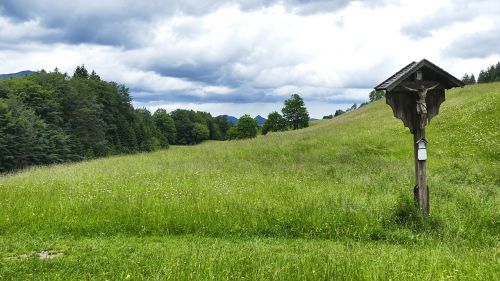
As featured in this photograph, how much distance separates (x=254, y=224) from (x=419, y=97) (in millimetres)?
5680

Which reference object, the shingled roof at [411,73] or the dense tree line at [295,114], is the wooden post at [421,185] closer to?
the shingled roof at [411,73]

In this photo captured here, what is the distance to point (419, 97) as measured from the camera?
10562mm

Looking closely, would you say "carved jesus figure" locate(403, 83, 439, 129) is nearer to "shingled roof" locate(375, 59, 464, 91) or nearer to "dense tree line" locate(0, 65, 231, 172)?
"shingled roof" locate(375, 59, 464, 91)

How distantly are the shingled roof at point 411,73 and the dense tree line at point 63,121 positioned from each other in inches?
2074

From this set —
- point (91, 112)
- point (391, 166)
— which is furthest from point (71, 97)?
point (391, 166)

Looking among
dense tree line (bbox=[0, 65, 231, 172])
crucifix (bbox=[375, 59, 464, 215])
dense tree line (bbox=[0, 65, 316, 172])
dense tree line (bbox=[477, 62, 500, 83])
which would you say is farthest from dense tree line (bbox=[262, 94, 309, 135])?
crucifix (bbox=[375, 59, 464, 215])

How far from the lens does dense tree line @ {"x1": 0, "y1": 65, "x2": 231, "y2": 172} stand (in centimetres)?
5247

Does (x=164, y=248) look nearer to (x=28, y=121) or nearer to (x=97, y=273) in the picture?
(x=97, y=273)

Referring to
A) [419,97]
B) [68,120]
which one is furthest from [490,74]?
[419,97]

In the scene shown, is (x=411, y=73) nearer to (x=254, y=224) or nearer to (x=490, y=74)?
(x=254, y=224)

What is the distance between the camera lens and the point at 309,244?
861 centimetres

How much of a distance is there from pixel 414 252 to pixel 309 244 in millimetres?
2165

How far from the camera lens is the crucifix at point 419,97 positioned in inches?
409

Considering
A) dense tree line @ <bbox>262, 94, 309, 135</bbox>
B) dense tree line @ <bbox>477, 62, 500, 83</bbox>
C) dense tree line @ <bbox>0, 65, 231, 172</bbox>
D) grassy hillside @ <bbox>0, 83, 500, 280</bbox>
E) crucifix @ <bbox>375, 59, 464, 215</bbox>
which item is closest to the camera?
grassy hillside @ <bbox>0, 83, 500, 280</bbox>
